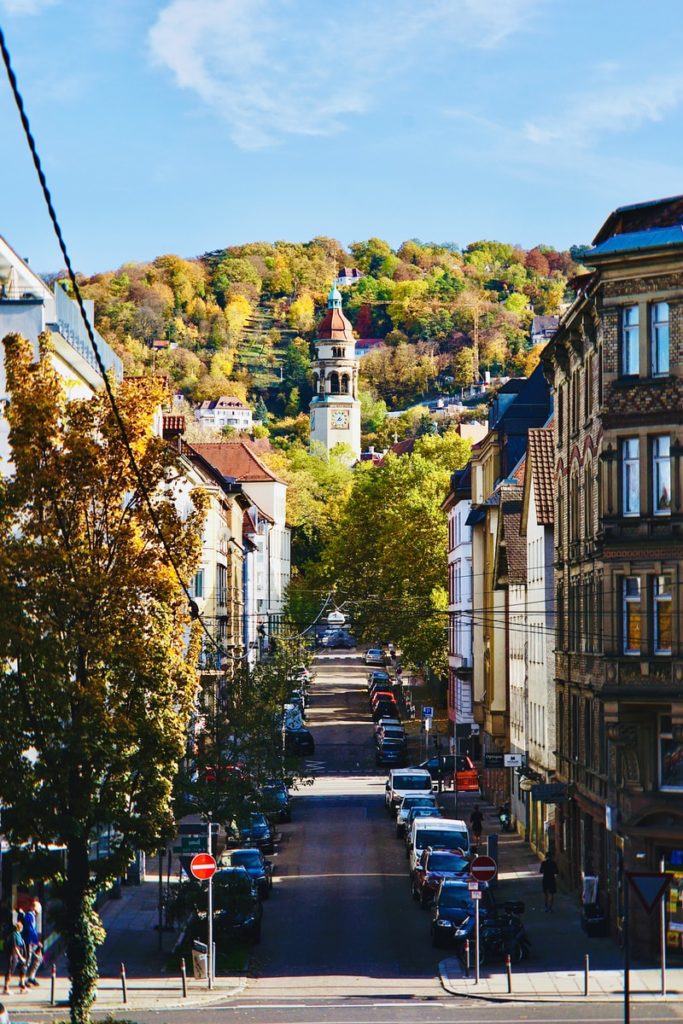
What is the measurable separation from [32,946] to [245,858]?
1277 cm

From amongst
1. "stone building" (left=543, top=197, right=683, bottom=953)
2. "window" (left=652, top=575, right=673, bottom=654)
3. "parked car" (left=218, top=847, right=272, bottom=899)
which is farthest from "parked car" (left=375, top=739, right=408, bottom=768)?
"window" (left=652, top=575, right=673, bottom=654)

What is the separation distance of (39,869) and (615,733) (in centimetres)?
1415

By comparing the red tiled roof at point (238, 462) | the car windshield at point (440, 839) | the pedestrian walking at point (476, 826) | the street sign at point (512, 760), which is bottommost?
the pedestrian walking at point (476, 826)

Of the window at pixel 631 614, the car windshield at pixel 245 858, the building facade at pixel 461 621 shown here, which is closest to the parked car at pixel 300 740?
the building facade at pixel 461 621

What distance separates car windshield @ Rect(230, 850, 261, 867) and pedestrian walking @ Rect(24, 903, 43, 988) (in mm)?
11827

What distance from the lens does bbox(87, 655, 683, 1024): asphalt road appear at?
3216 cm

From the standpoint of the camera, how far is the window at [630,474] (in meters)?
39.2

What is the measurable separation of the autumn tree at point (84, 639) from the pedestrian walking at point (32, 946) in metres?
6.78

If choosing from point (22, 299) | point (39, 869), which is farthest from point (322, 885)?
point (39, 869)

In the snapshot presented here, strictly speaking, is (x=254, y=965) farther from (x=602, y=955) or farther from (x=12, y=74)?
(x=12, y=74)

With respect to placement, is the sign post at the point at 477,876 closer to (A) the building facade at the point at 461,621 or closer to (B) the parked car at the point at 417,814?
(B) the parked car at the point at 417,814

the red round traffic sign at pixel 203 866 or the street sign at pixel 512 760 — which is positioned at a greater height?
the street sign at pixel 512 760

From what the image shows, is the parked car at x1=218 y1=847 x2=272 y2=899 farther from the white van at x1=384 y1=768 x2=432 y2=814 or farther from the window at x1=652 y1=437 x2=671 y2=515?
the white van at x1=384 y1=768 x2=432 y2=814

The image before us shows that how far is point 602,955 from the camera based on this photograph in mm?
38531
